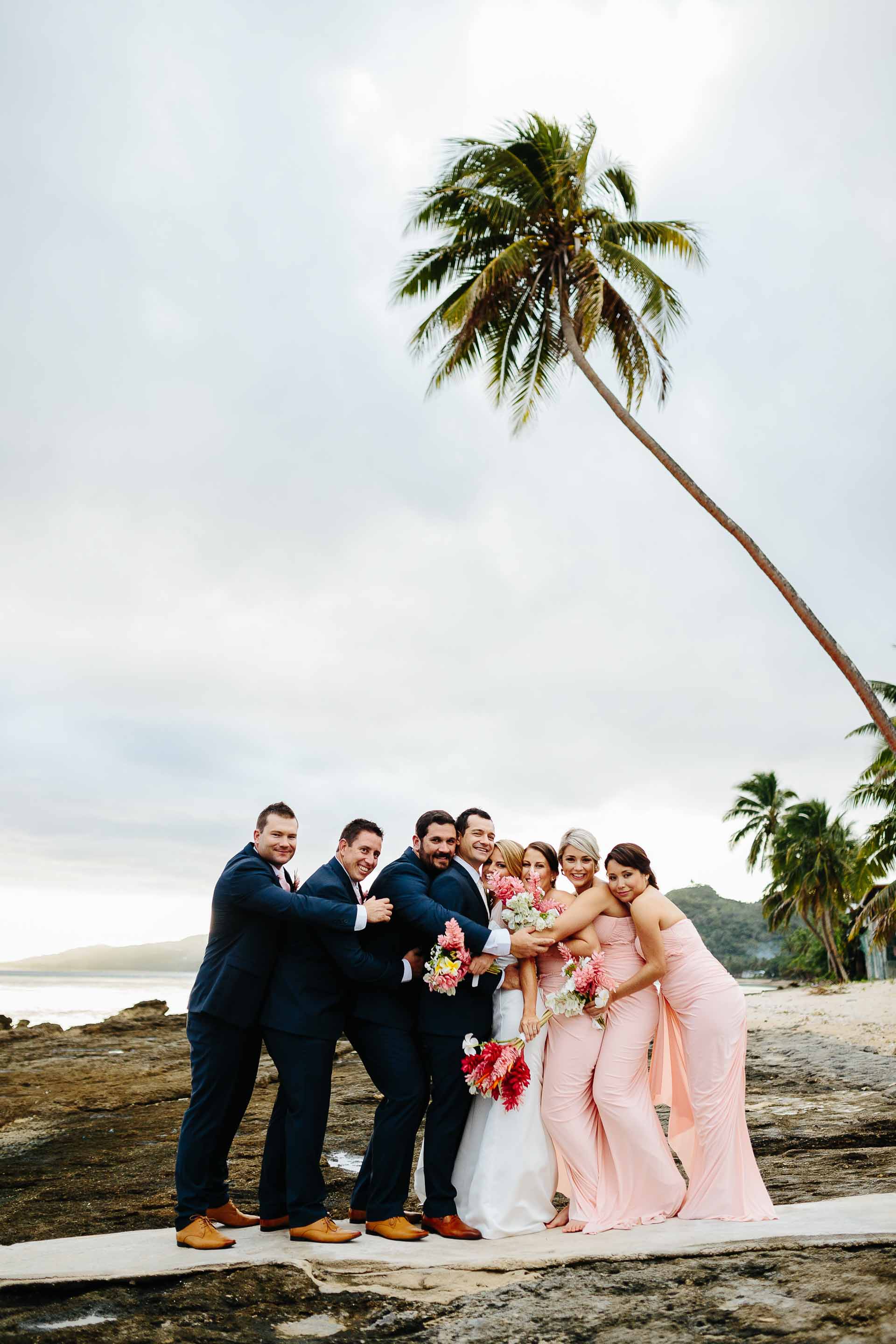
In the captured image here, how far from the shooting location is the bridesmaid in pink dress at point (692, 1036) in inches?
220

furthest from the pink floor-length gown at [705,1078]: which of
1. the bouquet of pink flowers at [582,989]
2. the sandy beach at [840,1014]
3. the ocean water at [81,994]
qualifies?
the ocean water at [81,994]

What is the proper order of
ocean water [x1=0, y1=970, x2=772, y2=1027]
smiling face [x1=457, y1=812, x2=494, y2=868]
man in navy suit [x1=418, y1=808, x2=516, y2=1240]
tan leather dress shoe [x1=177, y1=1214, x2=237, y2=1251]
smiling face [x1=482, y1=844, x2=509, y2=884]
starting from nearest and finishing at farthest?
tan leather dress shoe [x1=177, y1=1214, x2=237, y2=1251] < man in navy suit [x1=418, y1=808, x2=516, y2=1240] < smiling face [x1=457, y1=812, x2=494, y2=868] < smiling face [x1=482, y1=844, x2=509, y2=884] < ocean water [x1=0, y1=970, x2=772, y2=1027]

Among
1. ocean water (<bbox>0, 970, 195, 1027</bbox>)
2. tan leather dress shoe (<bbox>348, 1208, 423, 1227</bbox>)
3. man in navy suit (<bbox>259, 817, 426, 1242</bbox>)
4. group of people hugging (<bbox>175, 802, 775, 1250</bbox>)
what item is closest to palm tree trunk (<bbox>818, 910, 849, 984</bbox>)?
ocean water (<bbox>0, 970, 195, 1027</bbox>)

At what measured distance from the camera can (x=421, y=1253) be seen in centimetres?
486

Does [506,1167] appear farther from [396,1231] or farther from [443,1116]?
[396,1231]

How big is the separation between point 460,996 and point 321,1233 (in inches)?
54.7

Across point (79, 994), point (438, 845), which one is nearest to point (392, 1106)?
point (438, 845)

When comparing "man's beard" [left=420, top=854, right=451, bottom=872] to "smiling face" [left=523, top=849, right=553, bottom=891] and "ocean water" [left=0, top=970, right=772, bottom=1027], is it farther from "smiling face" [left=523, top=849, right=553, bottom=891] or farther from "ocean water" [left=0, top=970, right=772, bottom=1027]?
"ocean water" [left=0, top=970, right=772, bottom=1027]

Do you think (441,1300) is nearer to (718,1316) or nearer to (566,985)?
(718,1316)

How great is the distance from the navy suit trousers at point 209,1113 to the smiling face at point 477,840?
5.11 ft

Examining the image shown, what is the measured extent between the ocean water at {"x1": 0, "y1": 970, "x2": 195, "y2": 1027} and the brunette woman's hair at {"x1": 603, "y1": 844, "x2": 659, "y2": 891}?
12.9m

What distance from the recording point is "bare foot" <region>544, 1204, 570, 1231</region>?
5.61 m

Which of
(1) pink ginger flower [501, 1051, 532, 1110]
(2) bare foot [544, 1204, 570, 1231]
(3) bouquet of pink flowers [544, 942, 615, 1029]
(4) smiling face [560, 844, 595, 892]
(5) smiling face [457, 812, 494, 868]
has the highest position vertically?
(5) smiling face [457, 812, 494, 868]

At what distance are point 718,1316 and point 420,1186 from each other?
2432mm
